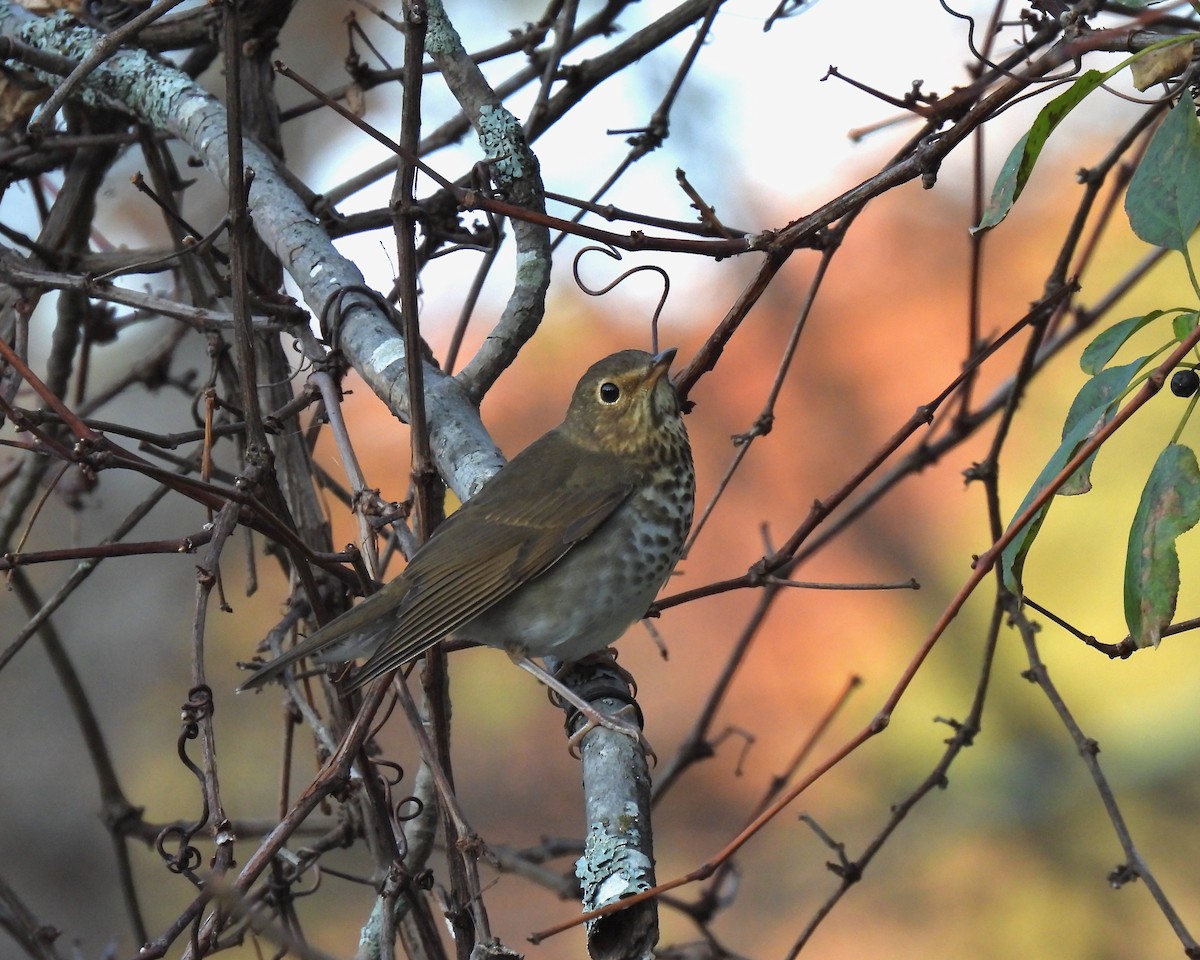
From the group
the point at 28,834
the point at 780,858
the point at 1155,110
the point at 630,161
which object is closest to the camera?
the point at 1155,110

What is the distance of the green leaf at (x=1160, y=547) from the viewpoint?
1560 mm

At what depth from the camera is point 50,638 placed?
9.24 feet

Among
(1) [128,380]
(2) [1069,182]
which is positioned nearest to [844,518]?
(1) [128,380]

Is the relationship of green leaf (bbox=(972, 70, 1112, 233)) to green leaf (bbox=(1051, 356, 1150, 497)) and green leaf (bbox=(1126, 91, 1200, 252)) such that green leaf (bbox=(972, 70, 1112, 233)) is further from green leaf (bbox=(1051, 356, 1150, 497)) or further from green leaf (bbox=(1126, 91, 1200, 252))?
green leaf (bbox=(1051, 356, 1150, 497))

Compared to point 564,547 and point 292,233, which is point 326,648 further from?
point 292,233

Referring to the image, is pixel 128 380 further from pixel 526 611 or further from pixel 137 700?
pixel 137 700

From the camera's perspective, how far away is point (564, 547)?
109 inches

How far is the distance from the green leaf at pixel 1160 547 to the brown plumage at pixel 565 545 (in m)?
1.23

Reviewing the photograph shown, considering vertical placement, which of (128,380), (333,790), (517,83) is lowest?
(333,790)

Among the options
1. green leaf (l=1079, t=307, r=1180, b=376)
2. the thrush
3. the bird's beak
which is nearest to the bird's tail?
the thrush

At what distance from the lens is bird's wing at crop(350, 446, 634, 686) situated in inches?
102

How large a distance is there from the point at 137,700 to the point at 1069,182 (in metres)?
4.43

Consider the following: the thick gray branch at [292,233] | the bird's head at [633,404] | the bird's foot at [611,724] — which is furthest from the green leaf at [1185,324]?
the bird's head at [633,404]

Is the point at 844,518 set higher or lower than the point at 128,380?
lower
